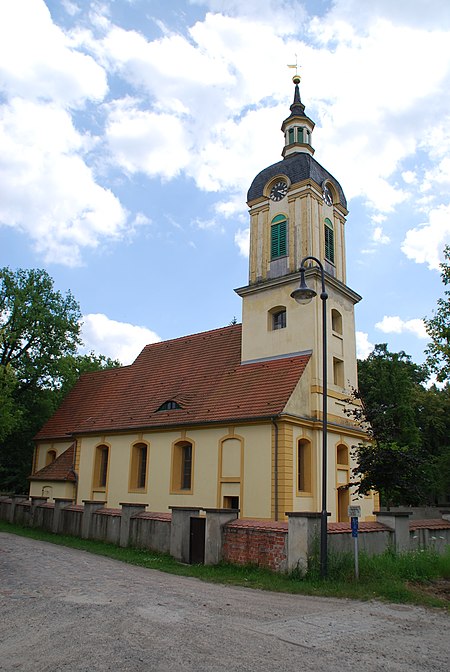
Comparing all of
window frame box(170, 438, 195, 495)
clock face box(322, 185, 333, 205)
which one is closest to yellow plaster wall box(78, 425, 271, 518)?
window frame box(170, 438, 195, 495)

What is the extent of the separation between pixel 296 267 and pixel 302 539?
14.0 m

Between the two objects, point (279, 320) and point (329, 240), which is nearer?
point (279, 320)

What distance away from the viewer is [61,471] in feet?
92.2

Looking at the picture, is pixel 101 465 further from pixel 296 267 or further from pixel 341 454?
pixel 296 267

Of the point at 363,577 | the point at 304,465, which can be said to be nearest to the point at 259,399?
the point at 304,465

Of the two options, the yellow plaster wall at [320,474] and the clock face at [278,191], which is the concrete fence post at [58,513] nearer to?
the yellow plaster wall at [320,474]

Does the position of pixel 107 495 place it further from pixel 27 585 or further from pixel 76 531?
pixel 27 585

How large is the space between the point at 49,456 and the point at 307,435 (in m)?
18.8

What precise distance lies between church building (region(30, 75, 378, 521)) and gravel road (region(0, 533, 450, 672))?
29.1ft

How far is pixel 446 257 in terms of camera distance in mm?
21094

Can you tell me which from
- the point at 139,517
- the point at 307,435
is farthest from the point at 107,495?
the point at 307,435

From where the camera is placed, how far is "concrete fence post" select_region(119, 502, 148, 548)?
1748cm

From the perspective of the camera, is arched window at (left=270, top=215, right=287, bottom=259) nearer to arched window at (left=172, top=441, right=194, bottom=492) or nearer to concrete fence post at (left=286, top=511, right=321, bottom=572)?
arched window at (left=172, top=441, right=194, bottom=492)

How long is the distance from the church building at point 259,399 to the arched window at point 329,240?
0.17 feet
